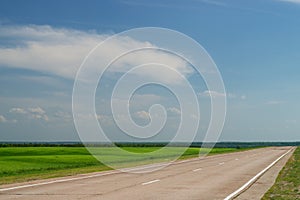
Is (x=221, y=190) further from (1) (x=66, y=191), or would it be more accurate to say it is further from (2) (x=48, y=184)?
(2) (x=48, y=184)

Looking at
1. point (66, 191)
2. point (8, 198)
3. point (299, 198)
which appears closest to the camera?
point (8, 198)

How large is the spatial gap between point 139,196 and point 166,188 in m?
3.06

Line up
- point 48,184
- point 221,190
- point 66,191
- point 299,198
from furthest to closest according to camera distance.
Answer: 1. point 48,184
2. point 221,190
3. point 66,191
4. point 299,198

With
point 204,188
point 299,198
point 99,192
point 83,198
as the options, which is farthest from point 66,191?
point 299,198

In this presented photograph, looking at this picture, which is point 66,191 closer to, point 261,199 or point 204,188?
point 204,188

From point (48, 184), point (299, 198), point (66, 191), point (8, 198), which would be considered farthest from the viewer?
point (48, 184)

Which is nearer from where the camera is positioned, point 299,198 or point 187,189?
point 299,198

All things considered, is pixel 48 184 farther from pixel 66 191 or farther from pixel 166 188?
pixel 166 188

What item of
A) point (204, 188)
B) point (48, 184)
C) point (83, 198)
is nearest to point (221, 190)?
point (204, 188)

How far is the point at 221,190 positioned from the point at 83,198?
5.70 metres

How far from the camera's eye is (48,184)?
19344 mm

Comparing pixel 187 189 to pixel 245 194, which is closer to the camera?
pixel 245 194

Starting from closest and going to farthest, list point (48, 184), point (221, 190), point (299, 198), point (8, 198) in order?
point (8, 198), point (299, 198), point (221, 190), point (48, 184)

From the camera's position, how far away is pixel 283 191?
57.5ft
